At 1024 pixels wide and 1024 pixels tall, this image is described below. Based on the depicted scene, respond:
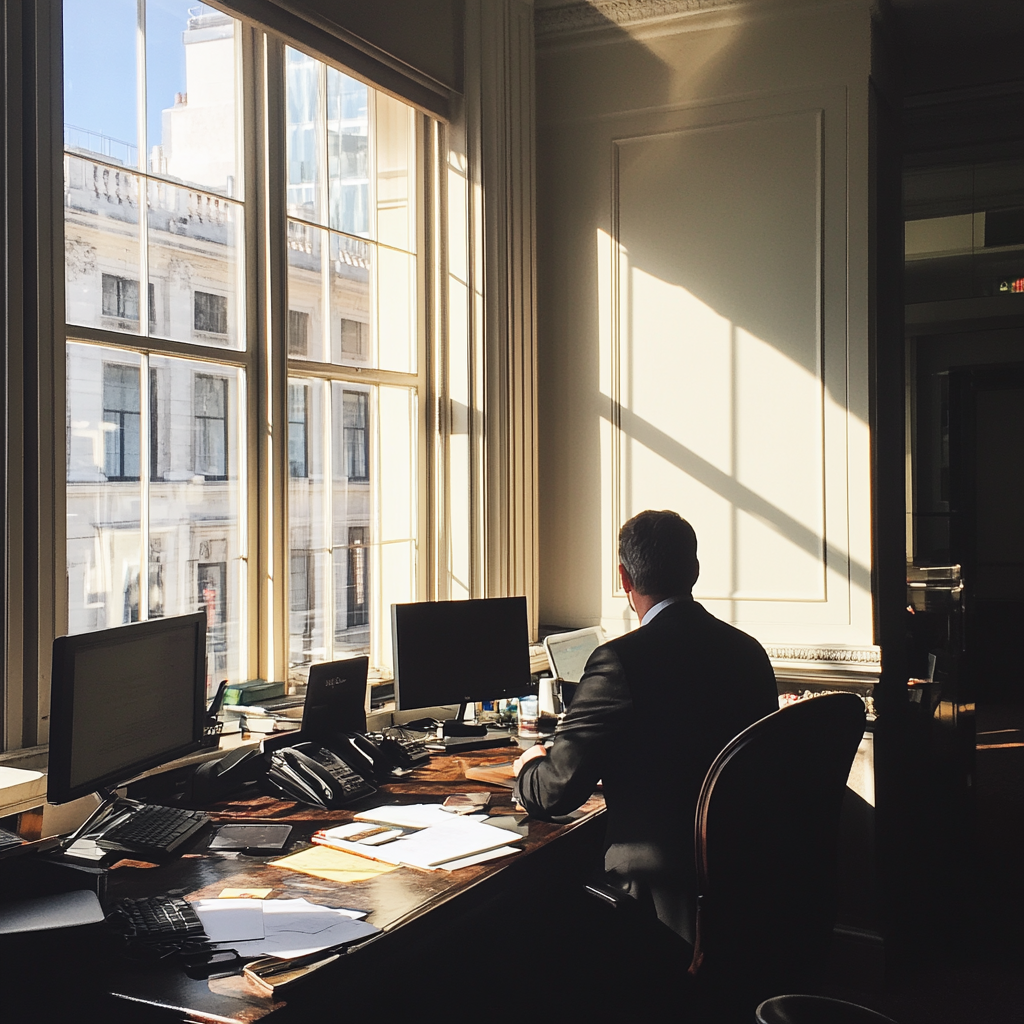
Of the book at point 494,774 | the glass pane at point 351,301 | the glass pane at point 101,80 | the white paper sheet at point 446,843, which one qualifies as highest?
the glass pane at point 101,80

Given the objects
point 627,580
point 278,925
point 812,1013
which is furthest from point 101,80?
point 812,1013

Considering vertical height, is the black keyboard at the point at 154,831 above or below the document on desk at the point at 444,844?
above

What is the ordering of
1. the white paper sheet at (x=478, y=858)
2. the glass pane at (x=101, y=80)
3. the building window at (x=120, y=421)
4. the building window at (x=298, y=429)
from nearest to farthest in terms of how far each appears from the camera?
the white paper sheet at (x=478, y=858), the glass pane at (x=101, y=80), the building window at (x=120, y=421), the building window at (x=298, y=429)

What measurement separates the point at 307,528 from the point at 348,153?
1.31 m

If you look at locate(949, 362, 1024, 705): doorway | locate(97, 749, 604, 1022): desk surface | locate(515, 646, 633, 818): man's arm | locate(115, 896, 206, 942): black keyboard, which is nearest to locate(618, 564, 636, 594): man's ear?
locate(515, 646, 633, 818): man's arm

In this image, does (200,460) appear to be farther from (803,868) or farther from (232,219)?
(803,868)

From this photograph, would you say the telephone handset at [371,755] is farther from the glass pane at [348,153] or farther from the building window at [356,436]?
the glass pane at [348,153]

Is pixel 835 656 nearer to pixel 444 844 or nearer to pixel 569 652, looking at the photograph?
pixel 569 652

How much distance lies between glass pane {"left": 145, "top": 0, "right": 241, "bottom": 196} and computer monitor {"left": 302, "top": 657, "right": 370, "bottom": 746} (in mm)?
1452

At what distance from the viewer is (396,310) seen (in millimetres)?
3811

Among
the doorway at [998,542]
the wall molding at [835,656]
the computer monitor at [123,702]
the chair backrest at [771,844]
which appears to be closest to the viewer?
the chair backrest at [771,844]

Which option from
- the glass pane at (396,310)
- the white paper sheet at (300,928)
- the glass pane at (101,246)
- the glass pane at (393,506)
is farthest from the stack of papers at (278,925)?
the glass pane at (396,310)

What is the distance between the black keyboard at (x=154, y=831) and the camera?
2199mm

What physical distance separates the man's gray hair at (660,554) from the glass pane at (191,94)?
1.64m
